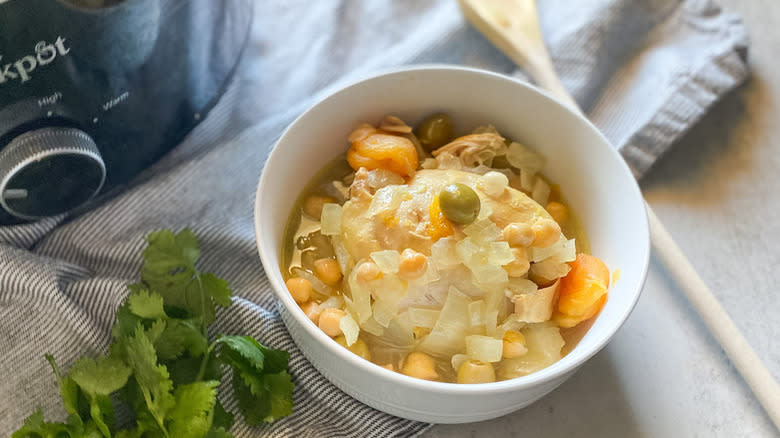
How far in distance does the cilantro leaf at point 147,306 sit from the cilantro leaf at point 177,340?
21 mm

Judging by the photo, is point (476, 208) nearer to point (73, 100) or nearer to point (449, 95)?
point (449, 95)

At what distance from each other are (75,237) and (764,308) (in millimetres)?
1078

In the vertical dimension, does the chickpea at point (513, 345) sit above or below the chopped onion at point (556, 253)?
below

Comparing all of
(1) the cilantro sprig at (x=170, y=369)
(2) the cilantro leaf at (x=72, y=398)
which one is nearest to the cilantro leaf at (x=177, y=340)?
(1) the cilantro sprig at (x=170, y=369)

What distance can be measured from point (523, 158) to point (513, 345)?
0.33 m

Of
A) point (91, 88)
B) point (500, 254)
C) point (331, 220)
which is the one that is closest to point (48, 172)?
point (91, 88)

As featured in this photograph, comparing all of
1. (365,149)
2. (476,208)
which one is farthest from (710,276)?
(365,149)

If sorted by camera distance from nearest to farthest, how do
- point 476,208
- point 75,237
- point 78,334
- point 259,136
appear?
point 476,208, point 78,334, point 75,237, point 259,136

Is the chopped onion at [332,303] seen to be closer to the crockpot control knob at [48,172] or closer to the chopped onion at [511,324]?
the chopped onion at [511,324]

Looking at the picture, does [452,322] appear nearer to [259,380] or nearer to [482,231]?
[482,231]

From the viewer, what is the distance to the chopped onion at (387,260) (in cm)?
99

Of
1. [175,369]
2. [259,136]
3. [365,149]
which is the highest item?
[365,149]

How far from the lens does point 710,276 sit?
1.26 metres

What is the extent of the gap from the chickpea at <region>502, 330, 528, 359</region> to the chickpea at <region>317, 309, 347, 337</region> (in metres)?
0.21
